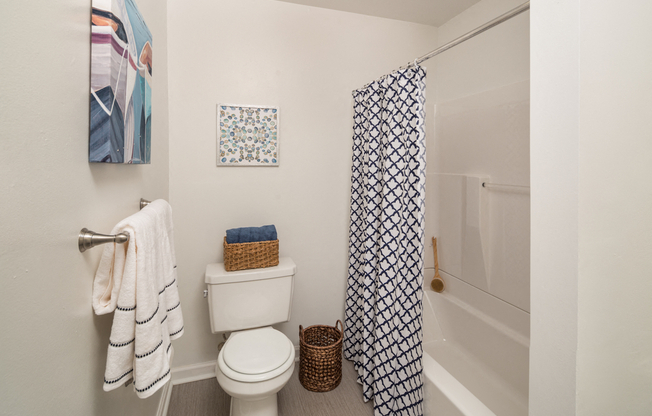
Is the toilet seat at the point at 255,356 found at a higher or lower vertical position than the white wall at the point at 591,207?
lower

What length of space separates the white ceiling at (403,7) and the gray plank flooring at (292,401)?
2.47 metres

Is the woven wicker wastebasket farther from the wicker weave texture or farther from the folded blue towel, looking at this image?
the folded blue towel

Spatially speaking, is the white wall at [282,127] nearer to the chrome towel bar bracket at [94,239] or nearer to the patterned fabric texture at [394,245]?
the patterned fabric texture at [394,245]

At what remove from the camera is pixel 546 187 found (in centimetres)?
89

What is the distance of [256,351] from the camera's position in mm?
1610

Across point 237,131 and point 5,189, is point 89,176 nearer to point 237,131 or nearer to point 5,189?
point 5,189

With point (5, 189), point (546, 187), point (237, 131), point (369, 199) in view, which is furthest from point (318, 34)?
point (5, 189)

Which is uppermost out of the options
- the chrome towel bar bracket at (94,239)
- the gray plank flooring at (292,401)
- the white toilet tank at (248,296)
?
the chrome towel bar bracket at (94,239)

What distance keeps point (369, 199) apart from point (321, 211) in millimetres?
465

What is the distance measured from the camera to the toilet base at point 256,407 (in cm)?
159

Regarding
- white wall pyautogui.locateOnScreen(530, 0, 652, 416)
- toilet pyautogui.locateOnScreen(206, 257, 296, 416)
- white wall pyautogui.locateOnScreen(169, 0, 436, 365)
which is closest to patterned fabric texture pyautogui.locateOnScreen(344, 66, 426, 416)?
white wall pyautogui.locateOnScreen(169, 0, 436, 365)

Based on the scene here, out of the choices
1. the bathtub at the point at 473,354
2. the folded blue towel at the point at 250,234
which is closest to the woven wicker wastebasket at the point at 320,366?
the bathtub at the point at 473,354

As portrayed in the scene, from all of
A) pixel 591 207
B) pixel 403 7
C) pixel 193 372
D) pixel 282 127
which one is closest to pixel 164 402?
pixel 193 372

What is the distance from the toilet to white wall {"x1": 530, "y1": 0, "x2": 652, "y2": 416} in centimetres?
108
